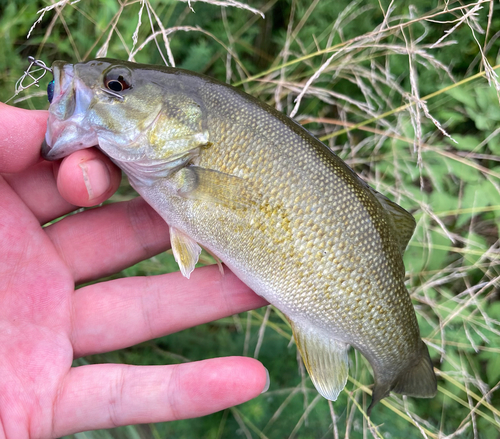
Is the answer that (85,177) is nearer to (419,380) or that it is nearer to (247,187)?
(247,187)

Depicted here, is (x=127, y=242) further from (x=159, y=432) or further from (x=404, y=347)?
(x=404, y=347)

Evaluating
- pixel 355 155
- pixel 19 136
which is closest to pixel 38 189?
pixel 19 136

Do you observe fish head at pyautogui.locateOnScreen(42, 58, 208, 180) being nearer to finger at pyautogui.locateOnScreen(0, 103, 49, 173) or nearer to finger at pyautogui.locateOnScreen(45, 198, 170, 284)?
finger at pyautogui.locateOnScreen(0, 103, 49, 173)

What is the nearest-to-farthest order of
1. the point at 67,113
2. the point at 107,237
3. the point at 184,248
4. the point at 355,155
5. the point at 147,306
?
the point at 67,113 → the point at 184,248 → the point at 147,306 → the point at 107,237 → the point at 355,155

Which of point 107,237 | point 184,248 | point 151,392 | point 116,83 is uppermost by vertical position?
point 116,83

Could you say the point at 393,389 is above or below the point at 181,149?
below

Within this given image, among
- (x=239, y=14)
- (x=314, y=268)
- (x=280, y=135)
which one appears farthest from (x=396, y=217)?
(x=239, y=14)

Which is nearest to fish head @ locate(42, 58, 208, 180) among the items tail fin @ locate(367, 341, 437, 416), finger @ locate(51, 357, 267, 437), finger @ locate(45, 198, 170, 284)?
finger @ locate(45, 198, 170, 284)
